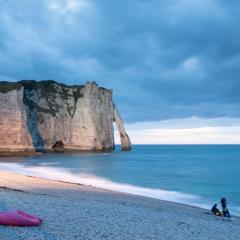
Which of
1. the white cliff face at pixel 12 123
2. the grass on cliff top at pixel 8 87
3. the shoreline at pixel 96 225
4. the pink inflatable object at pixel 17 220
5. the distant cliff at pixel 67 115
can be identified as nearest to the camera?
the shoreline at pixel 96 225

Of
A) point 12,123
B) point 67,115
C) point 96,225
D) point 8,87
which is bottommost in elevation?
point 96,225

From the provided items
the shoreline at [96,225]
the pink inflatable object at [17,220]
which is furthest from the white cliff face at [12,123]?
the pink inflatable object at [17,220]

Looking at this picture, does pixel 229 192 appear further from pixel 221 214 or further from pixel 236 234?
pixel 236 234

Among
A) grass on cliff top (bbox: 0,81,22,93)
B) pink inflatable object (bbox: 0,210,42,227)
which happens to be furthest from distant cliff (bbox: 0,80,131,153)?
pink inflatable object (bbox: 0,210,42,227)

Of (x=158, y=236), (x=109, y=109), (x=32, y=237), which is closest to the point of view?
(x=32, y=237)

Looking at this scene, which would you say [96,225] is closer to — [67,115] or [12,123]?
[12,123]

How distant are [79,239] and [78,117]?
57.5 m

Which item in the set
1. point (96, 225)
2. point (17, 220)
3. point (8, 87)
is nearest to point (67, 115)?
point (8, 87)

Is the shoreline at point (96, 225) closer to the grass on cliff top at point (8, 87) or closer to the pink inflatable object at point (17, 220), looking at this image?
the pink inflatable object at point (17, 220)

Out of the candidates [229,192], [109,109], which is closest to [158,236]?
[229,192]

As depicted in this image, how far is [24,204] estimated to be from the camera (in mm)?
10102

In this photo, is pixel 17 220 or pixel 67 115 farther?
pixel 67 115

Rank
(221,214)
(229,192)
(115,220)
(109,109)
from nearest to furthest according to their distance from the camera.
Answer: (115,220), (221,214), (229,192), (109,109)

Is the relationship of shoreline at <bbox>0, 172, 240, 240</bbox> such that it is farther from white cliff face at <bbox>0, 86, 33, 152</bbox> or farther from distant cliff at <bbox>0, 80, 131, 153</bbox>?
distant cliff at <bbox>0, 80, 131, 153</bbox>
